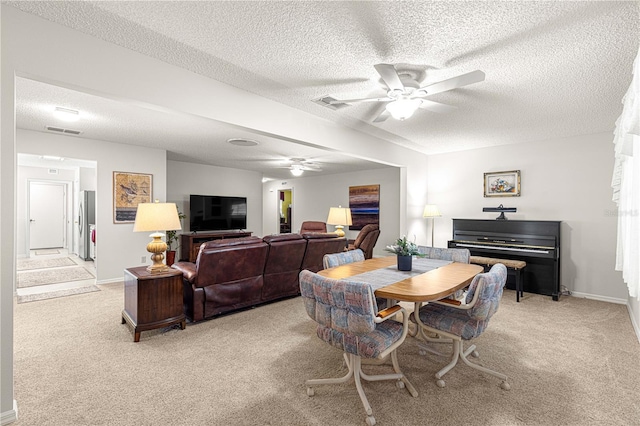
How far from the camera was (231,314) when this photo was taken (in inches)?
141

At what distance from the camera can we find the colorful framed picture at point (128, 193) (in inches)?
204

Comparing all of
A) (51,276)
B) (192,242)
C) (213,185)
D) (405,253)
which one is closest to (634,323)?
(405,253)

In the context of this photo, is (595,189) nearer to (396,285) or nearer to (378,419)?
(396,285)

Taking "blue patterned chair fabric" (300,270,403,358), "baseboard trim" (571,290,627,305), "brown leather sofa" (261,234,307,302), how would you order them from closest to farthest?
"blue patterned chair fabric" (300,270,403,358), "brown leather sofa" (261,234,307,302), "baseboard trim" (571,290,627,305)

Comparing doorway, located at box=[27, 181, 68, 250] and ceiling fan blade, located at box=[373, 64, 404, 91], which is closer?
ceiling fan blade, located at box=[373, 64, 404, 91]

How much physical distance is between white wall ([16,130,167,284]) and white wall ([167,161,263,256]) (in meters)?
1.51

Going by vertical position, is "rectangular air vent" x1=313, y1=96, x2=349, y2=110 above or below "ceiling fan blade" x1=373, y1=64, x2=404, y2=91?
above

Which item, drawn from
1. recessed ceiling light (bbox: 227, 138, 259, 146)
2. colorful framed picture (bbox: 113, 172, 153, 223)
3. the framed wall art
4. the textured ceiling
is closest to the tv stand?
colorful framed picture (bbox: 113, 172, 153, 223)

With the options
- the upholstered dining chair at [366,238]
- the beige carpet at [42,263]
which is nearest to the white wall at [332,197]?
the upholstered dining chair at [366,238]

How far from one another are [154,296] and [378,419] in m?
2.24

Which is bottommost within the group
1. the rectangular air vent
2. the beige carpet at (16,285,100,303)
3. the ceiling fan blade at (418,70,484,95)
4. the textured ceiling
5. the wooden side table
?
the beige carpet at (16,285,100,303)

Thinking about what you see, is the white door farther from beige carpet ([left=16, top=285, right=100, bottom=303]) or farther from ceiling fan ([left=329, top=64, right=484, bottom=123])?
ceiling fan ([left=329, top=64, right=484, bottom=123])

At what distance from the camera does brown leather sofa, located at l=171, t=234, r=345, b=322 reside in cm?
327

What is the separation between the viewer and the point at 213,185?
7.75 m
